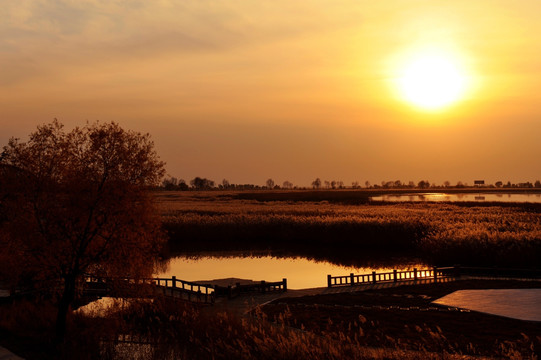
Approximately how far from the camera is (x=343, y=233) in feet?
203

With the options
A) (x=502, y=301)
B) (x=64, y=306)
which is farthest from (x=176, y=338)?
(x=502, y=301)

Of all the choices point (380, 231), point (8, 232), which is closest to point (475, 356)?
point (8, 232)

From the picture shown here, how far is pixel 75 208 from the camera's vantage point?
24.1m

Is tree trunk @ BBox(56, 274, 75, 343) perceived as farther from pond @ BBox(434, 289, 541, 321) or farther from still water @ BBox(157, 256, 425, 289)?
still water @ BBox(157, 256, 425, 289)

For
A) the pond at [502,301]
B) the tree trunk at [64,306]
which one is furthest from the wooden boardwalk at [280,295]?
the tree trunk at [64,306]

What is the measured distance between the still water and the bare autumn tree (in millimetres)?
15900

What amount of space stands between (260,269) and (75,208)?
995 inches

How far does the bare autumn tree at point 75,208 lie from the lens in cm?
2394

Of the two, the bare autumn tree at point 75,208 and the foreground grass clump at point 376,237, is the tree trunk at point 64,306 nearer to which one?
the bare autumn tree at point 75,208

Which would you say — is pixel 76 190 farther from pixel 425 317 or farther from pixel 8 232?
pixel 425 317

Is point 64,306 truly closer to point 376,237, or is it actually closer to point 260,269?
point 260,269

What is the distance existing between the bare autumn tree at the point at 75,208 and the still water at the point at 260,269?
15900mm

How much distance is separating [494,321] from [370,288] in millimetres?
10349

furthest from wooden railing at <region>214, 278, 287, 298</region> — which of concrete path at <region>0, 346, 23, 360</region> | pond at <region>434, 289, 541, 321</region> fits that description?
concrete path at <region>0, 346, 23, 360</region>
